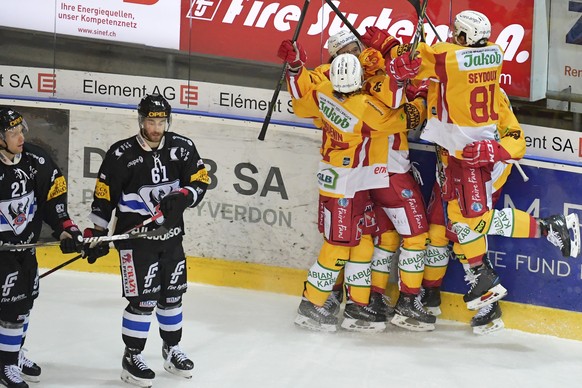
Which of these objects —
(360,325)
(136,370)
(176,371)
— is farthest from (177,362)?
(360,325)

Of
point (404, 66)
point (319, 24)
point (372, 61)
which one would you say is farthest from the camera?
point (319, 24)

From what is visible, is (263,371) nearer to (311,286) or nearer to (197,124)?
(311,286)

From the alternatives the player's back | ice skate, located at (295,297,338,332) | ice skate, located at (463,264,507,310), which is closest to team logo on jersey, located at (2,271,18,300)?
ice skate, located at (295,297,338,332)

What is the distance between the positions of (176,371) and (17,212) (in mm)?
1016

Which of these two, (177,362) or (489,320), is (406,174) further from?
(177,362)

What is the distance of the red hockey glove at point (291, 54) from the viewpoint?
236 inches

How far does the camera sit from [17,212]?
514 centimetres

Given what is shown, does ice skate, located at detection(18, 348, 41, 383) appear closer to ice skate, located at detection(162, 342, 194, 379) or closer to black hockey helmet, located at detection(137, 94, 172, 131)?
ice skate, located at detection(162, 342, 194, 379)

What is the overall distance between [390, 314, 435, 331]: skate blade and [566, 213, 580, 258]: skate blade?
0.82 metres

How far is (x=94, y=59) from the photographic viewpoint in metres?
6.92

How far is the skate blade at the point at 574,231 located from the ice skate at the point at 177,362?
189cm

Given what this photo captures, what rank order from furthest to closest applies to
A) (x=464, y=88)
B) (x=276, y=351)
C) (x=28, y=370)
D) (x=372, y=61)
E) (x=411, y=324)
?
(x=411, y=324) → (x=372, y=61) → (x=276, y=351) → (x=464, y=88) → (x=28, y=370)

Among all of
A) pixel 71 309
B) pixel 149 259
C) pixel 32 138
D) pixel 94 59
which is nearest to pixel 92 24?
pixel 94 59

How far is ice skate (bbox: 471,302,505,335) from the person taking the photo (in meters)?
6.05
